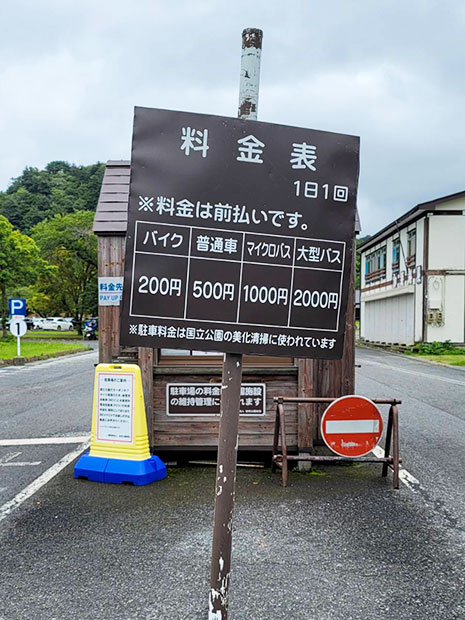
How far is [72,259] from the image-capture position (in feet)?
154

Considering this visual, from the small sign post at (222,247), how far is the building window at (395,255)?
31.6m

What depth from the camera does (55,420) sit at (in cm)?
957

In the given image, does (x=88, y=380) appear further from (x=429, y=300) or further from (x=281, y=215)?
(x=429, y=300)

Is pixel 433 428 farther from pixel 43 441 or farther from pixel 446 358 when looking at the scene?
pixel 446 358

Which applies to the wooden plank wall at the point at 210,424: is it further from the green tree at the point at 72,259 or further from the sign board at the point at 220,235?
the green tree at the point at 72,259

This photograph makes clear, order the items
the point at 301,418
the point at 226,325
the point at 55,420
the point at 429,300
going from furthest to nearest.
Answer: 1. the point at 429,300
2. the point at 55,420
3. the point at 301,418
4. the point at 226,325

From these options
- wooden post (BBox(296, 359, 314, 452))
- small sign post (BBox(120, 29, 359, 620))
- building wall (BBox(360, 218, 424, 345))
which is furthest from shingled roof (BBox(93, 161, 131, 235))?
building wall (BBox(360, 218, 424, 345))

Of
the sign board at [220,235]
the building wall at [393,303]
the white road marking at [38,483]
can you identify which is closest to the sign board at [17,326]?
the white road marking at [38,483]

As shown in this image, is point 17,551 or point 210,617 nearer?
point 210,617

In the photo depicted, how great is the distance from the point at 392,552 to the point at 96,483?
9.57 ft

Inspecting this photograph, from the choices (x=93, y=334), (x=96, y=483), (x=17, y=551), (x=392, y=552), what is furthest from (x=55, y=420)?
(x=93, y=334)

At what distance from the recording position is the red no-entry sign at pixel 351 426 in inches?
219

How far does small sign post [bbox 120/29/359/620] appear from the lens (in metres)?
2.84

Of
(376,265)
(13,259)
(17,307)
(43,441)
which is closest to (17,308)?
(17,307)
